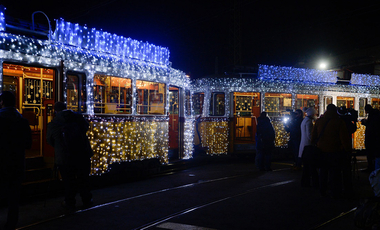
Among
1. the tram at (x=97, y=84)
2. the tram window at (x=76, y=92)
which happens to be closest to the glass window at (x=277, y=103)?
the tram at (x=97, y=84)

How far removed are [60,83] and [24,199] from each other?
214 cm

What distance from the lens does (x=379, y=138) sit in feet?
25.8

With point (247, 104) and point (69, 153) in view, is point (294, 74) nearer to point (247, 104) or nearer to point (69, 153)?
point (247, 104)

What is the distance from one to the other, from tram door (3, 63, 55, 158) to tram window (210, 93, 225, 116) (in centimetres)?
538

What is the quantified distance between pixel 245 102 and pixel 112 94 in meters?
5.78

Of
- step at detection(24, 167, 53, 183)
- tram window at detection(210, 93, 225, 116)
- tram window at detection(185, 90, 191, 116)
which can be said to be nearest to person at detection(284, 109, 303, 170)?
tram window at detection(210, 93, 225, 116)

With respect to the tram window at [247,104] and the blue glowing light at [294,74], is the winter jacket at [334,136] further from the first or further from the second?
the blue glowing light at [294,74]

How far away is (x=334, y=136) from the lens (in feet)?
21.3

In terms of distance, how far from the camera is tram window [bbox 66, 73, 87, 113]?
7052mm

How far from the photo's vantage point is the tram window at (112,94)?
25.0 feet

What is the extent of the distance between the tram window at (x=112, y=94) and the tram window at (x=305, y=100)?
7.14 meters

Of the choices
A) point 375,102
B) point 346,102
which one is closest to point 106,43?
point 346,102

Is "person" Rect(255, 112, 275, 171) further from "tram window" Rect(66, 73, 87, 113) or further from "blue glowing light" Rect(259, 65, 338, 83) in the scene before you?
"tram window" Rect(66, 73, 87, 113)

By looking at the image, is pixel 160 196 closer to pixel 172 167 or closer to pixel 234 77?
pixel 172 167
